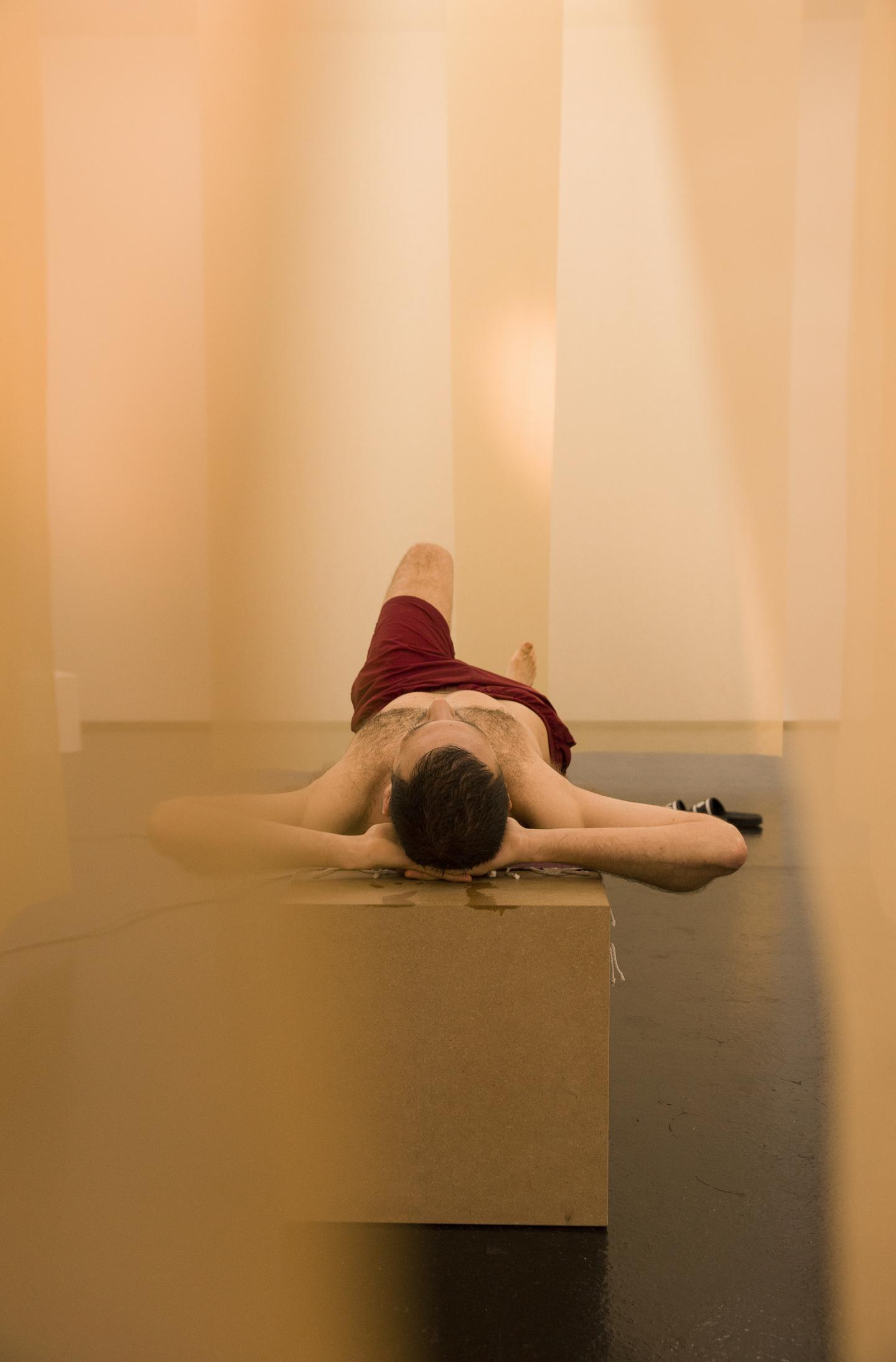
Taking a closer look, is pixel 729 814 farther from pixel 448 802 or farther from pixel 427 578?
pixel 448 802

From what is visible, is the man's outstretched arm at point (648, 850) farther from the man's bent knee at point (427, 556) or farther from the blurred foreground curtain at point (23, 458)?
the man's bent knee at point (427, 556)

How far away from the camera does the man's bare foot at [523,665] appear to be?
2.33 metres

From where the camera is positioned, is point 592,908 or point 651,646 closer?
point 592,908

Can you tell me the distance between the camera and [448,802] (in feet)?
3.72

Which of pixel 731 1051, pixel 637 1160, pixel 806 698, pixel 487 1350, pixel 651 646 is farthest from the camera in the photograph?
pixel 651 646

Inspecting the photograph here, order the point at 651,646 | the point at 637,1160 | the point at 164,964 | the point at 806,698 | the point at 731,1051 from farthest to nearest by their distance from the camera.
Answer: the point at 651,646, the point at 806,698, the point at 731,1051, the point at 637,1160, the point at 164,964

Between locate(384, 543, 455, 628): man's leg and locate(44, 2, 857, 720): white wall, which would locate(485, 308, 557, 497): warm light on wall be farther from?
locate(384, 543, 455, 628): man's leg

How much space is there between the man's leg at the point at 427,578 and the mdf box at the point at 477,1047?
1222 mm

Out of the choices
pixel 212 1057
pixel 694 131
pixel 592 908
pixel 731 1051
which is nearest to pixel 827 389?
pixel 694 131

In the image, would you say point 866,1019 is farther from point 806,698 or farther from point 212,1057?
point 806,698

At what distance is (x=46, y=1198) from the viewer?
35cm

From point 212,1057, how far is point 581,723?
3823 mm

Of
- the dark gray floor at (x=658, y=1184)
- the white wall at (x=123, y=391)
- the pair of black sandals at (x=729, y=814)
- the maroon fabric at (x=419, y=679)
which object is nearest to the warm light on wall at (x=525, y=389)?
the pair of black sandals at (x=729, y=814)

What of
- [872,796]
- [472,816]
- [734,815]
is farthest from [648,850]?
[734,815]
